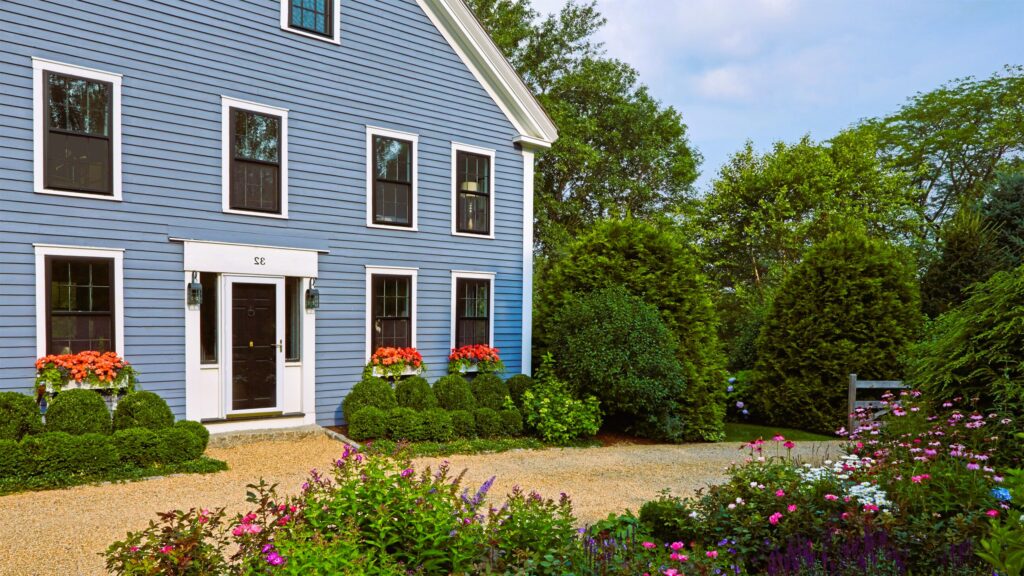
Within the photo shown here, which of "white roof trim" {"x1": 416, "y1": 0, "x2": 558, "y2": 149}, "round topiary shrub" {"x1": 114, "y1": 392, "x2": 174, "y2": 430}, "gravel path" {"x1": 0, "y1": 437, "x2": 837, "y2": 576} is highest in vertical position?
"white roof trim" {"x1": 416, "y1": 0, "x2": 558, "y2": 149}

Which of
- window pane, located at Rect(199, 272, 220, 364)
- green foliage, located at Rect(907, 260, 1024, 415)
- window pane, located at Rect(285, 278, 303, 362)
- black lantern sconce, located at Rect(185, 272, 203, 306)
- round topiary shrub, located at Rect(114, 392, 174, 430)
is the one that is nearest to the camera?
green foliage, located at Rect(907, 260, 1024, 415)

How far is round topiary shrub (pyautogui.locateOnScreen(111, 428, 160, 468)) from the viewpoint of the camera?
682 centimetres

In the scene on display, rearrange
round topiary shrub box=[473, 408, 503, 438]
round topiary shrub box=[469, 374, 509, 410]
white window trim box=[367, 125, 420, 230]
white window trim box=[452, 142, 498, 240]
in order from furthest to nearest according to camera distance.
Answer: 1. white window trim box=[452, 142, 498, 240]
2. white window trim box=[367, 125, 420, 230]
3. round topiary shrub box=[469, 374, 509, 410]
4. round topiary shrub box=[473, 408, 503, 438]

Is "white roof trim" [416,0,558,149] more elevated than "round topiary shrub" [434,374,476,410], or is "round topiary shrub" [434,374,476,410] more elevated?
"white roof trim" [416,0,558,149]

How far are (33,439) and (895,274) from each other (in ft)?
42.8

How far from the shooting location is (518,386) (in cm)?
1041

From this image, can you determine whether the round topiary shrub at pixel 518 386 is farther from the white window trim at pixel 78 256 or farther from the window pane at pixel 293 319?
the white window trim at pixel 78 256

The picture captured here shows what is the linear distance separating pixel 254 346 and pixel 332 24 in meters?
5.11

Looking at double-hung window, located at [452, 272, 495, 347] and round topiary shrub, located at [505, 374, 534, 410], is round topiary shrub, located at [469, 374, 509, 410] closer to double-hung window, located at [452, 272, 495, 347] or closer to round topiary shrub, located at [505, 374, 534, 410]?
round topiary shrub, located at [505, 374, 534, 410]

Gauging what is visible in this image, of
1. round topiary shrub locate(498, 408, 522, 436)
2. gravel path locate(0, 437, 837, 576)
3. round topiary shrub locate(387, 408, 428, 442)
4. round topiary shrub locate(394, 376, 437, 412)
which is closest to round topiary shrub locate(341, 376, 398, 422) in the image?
round topiary shrub locate(394, 376, 437, 412)

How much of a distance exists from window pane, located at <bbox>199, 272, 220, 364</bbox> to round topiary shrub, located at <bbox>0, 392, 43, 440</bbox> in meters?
2.17

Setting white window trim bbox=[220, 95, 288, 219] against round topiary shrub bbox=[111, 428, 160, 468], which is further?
white window trim bbox=[220, 95, 288, 219]

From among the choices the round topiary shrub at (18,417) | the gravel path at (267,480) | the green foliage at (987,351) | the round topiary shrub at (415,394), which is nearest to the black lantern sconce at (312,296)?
the round topiary shrub at (415,394)

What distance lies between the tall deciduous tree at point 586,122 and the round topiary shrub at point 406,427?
12.7m
